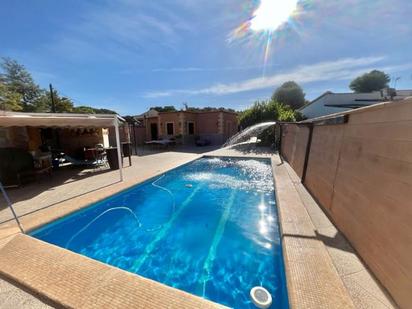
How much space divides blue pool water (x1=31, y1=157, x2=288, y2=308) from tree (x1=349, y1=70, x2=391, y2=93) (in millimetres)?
43087

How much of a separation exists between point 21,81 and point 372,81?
5609 centimetres

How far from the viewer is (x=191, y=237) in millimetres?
3895

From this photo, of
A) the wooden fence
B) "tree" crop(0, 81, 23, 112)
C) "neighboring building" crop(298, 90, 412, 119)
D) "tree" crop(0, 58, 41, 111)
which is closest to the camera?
the wooden fence

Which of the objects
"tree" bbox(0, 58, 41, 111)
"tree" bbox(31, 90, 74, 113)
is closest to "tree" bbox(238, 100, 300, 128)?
"tree" bbox(31, 90, 74, 113)

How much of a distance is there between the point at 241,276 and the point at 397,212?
86.3 inches

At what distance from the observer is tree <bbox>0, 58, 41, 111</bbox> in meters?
20.7

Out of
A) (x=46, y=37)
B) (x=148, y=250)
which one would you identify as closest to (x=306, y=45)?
(x=148, y=250)

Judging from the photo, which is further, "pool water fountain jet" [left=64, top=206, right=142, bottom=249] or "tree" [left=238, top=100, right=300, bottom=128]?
"tree" [left=238, top=100, right=300, bottom=128]

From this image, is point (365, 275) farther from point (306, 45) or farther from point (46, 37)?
point (46, 37)

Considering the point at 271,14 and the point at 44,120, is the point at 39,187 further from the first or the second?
the point at 271,14

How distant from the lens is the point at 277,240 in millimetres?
3422

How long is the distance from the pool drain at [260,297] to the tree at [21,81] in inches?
1170

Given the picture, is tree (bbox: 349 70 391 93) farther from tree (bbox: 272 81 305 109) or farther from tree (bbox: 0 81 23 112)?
tree (bbox: 0 81 23 112)

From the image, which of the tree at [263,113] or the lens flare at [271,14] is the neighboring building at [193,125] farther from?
the lens flare at [271,14]
